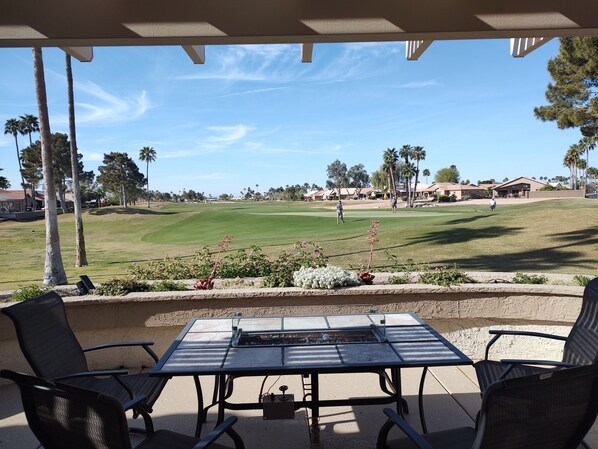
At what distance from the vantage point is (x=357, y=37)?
2.77 meters

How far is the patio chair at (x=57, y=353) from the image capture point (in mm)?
2252

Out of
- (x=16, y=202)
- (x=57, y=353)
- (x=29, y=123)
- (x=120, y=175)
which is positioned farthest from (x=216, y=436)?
(x=16, y=202)

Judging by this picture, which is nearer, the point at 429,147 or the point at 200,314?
the point at 200,314

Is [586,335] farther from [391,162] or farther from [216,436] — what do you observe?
[391,162]

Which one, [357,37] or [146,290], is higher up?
[357,37]

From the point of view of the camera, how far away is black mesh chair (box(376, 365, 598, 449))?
1.28 meters

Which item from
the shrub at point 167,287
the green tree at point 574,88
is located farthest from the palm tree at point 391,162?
the shrub at point 167,287

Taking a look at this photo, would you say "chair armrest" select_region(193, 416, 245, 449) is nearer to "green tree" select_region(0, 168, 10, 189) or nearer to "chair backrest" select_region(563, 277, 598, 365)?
"chair backrest" select_region(563, 277, 598, 365)

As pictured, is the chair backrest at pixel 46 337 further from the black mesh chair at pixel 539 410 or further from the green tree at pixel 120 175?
the green tree at pixel 120 175

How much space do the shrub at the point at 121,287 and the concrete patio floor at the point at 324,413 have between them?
993 millimetres

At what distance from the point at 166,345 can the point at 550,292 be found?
3586 mm

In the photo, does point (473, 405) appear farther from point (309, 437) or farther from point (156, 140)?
point (156, 140)

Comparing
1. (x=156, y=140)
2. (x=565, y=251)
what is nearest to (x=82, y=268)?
(x=565, y=251)

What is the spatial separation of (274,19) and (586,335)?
287cm
